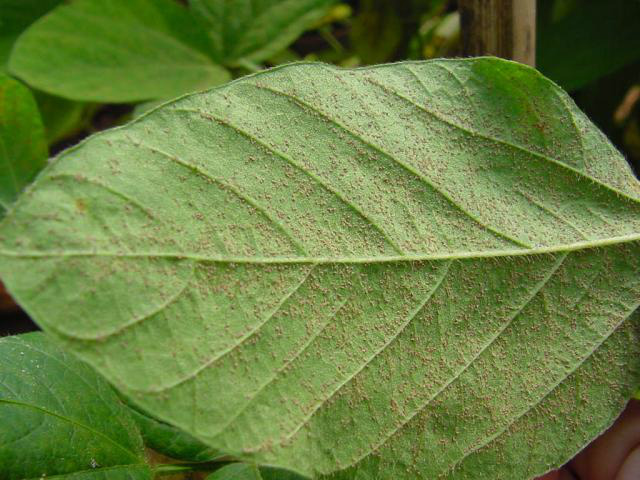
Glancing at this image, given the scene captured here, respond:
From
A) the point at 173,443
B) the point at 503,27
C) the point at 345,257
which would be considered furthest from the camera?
the point at 503,27

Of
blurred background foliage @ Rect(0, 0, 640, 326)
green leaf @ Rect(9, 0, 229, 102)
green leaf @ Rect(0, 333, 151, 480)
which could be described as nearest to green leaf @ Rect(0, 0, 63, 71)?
blurred background foliage @ Rect(0, 0, 640, 326)

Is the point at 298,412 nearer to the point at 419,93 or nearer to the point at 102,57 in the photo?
the point at 419,93

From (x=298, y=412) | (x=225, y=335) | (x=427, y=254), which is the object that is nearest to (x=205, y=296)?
(x=225, y=335)

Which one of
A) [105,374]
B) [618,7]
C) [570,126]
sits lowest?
[105,374]

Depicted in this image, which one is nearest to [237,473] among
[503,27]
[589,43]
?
[503,27]

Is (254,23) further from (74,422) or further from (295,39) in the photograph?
(74,422)

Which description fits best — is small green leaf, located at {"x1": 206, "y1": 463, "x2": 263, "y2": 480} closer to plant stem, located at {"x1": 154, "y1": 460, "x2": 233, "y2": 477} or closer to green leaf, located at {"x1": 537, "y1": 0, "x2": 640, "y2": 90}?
plant stem, located at {"x1": 154, "y1": 460, "x2": 233, "y2": 477}
